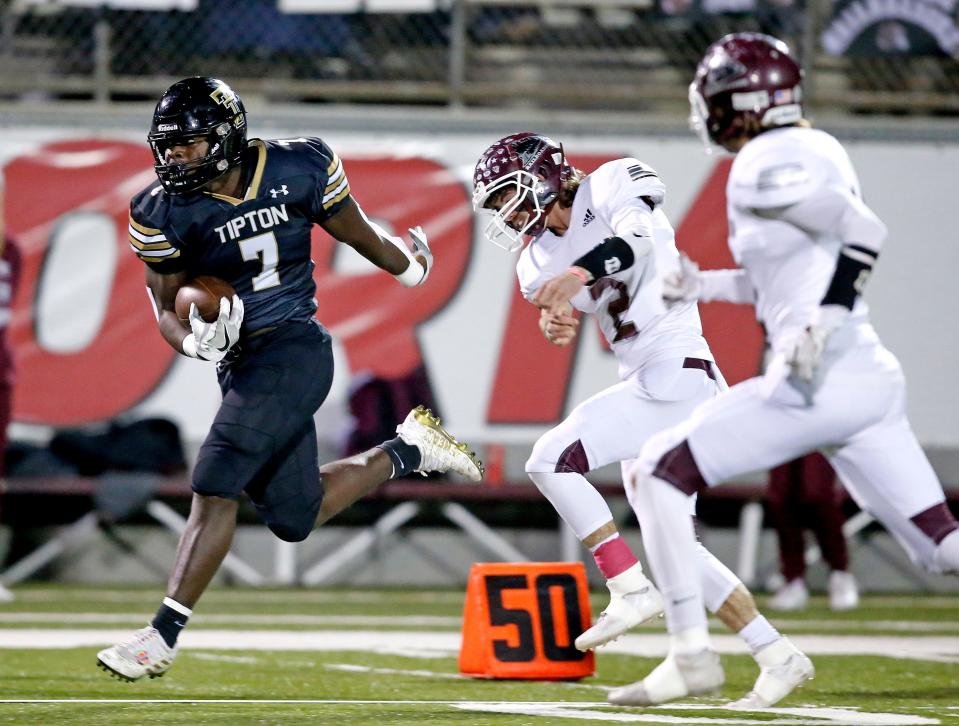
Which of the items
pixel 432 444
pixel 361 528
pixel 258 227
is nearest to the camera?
pixel 258 227

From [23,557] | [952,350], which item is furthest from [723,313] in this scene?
[23,557]

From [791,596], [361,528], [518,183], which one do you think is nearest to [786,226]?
[518,183]

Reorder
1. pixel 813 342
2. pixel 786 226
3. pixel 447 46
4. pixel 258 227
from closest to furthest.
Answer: pixel 813 342 → pixel 786 226 → pixel 258 227 → pixel 447 46

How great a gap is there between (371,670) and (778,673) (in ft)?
5.52

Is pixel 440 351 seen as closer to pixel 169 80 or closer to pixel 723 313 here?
pixel 723 313

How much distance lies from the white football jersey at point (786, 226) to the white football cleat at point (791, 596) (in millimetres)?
4159

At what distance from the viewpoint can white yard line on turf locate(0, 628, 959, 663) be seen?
18.9 feet

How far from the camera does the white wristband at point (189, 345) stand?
4309 millimetres

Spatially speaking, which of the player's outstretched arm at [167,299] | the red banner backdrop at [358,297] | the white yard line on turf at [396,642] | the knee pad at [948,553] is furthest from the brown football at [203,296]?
the red banner backdrop at [358,297]

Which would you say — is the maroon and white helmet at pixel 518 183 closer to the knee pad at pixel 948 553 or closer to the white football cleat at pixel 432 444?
the white football cleat at pixel 432 444

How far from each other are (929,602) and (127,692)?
4.96 meters

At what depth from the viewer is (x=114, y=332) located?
29.1ft

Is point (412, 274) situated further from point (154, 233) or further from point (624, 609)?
point (624, 609)

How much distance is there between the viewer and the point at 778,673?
3.84 m
